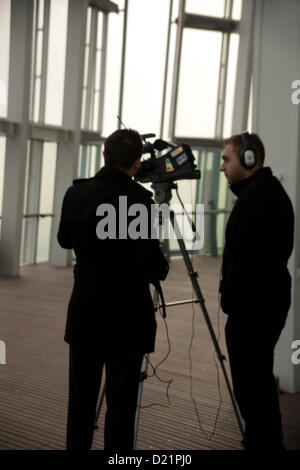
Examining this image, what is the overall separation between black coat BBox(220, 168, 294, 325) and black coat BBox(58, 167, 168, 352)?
1.66 feet

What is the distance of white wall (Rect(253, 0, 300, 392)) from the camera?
4062 millimetres

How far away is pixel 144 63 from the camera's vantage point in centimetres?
1216

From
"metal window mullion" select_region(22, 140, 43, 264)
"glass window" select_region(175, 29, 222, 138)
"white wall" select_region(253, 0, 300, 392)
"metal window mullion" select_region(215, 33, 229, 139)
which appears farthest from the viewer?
"metal window mullion" select_region(215, 33, 229, 139)

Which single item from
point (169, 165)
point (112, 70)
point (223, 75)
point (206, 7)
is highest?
point (206, 7)

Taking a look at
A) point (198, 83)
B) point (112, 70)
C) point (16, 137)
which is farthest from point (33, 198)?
point (198, 83)

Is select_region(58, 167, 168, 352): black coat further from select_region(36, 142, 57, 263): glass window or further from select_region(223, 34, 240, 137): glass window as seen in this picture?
select_region(223, 34, 240, 137): glass window

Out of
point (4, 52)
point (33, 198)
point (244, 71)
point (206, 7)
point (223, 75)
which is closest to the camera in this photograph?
point (4, 52)

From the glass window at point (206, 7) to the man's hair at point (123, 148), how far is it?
1123cm

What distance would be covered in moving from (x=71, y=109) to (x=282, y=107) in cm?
745

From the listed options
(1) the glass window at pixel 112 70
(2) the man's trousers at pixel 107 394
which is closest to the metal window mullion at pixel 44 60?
(1) the glass window at pixel 112 70

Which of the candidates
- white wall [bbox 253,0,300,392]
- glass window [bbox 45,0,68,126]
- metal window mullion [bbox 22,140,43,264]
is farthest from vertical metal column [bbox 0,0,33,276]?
white wall [bbox 253,0,300,392]

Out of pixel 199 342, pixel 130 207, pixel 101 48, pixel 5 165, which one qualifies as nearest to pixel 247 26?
pixel 101 48

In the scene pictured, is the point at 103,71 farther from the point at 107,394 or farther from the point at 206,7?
the point at 107,394

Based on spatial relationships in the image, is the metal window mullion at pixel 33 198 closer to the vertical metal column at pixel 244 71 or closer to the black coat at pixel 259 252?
the vertical metal column at pixel 244 71
